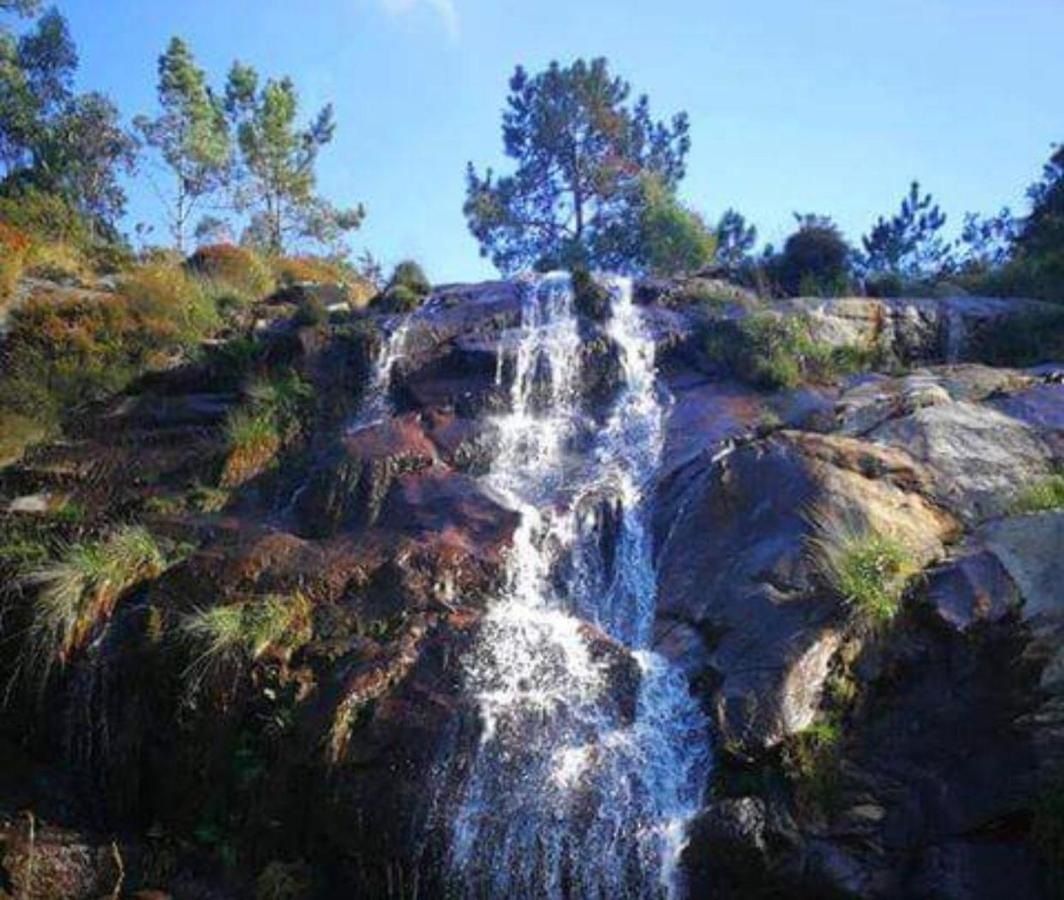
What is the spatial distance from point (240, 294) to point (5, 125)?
13.0 m

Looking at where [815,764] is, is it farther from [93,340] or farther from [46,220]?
[46,220]

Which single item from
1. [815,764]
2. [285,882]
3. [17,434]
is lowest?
[285,882]

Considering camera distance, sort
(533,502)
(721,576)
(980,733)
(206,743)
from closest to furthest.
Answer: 1. (980,733)
2. (206,743)
3. (721,576)
4. (533,502)

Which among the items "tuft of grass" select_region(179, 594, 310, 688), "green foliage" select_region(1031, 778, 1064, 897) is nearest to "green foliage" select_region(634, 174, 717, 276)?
"tuft of grass" select_region(179, 594, 310, 688)

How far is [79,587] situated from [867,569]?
6.92m

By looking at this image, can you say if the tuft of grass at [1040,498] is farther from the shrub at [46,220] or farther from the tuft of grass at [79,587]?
the shrub at [46,220]

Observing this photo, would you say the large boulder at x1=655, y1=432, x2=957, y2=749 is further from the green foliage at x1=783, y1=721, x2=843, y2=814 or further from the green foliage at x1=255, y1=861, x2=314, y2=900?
the green foliage at x1=255, y1=861, x2=314, y2=900

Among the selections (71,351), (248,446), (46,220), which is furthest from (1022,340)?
(46,220)

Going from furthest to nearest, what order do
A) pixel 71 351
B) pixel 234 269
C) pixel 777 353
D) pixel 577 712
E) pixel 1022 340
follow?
pixel 234 269 → pixel 71 351 → pixel 1022 340 → pixel 777 353 → pixel 577 712

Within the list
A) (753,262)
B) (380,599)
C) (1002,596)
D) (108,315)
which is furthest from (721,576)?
A: (108,315)

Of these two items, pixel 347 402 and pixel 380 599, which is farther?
pixel 347 402

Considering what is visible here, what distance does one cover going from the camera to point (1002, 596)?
7.89 meters

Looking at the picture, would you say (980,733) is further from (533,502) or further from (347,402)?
(347,402)

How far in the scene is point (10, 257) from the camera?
17.6 meters
